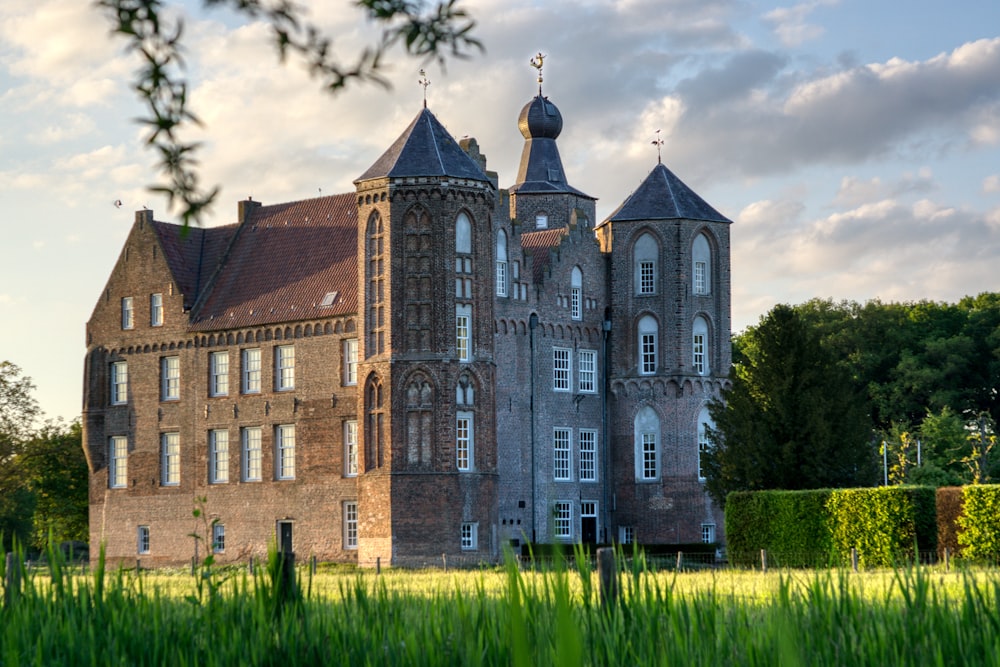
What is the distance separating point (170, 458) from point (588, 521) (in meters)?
14.0

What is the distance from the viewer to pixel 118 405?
5153 centimetres

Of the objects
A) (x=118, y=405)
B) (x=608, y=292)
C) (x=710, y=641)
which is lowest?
(x=710, y=641)

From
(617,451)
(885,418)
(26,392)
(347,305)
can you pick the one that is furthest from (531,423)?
(885,418)

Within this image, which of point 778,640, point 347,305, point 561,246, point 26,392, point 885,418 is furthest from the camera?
point 885,418

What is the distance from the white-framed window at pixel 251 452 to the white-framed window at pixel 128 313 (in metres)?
6.50

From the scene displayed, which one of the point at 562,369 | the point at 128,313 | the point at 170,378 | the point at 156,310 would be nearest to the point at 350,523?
the point at 562,369

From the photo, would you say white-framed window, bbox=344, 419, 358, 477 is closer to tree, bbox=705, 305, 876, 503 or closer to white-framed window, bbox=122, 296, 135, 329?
white-framed window, bbox=122, 296, 135, 329

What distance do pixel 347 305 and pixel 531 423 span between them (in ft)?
22.4

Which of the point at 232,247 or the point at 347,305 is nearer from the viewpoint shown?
the point at 347,305

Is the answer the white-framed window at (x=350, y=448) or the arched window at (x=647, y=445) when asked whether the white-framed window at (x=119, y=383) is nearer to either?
the white-framed window at (x=350, y=448)

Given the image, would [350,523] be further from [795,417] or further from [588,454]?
[795,417]

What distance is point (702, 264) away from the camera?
165 feet

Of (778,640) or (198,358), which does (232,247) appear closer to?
(198,358)

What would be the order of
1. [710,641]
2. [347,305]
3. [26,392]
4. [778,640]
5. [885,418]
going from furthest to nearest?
[885,418]
[26,392]
[347,305]
[710,641]
[778,640]
